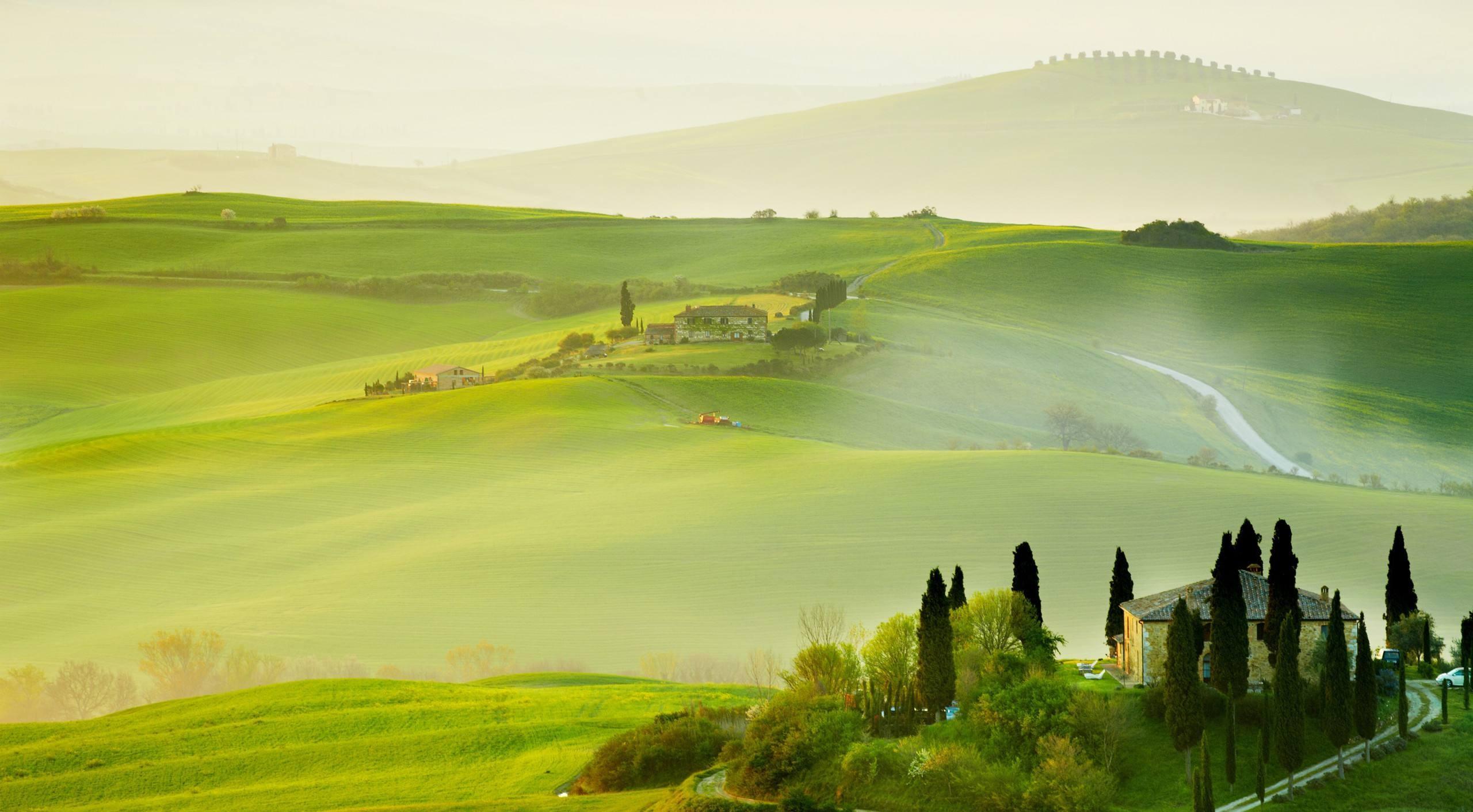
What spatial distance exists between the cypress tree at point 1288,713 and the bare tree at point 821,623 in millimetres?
22882

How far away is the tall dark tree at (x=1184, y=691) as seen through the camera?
44.2 metres

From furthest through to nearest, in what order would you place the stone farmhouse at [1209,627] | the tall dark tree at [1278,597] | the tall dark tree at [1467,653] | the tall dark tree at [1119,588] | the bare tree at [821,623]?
the bare tree at [821,623] → the tall dark tree at [1119,588] → the stone farmhouse at [1209,627] → the tall dark tree at [1278,597] → the tall dark tree at [1467,653]

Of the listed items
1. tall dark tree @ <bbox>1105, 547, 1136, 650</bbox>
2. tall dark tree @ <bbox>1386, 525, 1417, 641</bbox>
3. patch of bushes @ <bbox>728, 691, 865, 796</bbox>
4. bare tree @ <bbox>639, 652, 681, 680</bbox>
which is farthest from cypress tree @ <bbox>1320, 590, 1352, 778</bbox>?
bare tree @ <bbox>639, 652, 681, 680</bbox>

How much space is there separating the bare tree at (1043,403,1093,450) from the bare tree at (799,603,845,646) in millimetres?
55411

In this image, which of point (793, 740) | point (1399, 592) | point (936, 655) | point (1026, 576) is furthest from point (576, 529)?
point (1399, 592)

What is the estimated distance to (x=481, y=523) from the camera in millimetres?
93562

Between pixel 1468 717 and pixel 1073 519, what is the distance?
41.7 meters

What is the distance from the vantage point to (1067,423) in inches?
5049

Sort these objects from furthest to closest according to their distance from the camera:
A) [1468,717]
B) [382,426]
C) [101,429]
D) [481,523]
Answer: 1. [101,429]
2. [382,426]
3. [481,523]
4. [1468,717]

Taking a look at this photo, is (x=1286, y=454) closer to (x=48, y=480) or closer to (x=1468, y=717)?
(x=1468, y=717)

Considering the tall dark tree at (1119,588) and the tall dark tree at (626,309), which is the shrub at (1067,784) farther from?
the tall dark tree at (626,309)

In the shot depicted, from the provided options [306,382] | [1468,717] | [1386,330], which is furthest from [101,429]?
[1386,330]

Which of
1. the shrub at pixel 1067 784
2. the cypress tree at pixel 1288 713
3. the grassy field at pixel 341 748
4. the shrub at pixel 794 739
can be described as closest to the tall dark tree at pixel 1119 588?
the shrub at pixel 794 739

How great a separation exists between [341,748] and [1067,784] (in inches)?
1112
